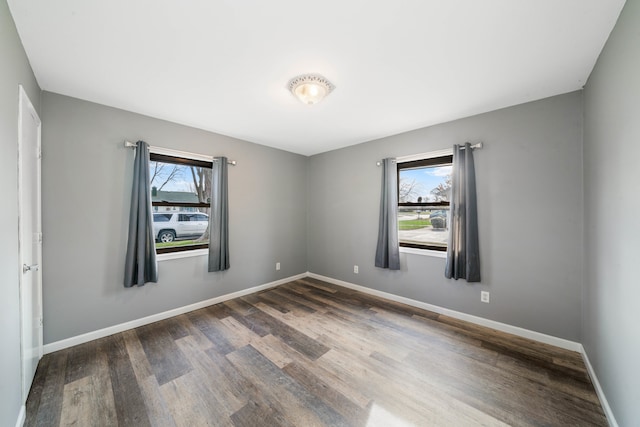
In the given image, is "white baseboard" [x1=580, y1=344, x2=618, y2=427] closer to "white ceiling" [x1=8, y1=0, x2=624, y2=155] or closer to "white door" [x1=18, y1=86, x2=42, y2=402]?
"white ceiling" [x1=8, y1=0, x2=624, y2=155]

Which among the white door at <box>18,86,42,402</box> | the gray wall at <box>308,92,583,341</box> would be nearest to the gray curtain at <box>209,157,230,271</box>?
the white door at <box>18,86,42,402</box>

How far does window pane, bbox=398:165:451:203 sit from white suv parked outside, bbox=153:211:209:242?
299 cm

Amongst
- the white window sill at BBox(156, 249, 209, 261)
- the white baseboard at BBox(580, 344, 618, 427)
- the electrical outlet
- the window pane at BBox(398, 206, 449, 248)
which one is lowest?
the white baseboard at BBox(580, 344, 618, 427)

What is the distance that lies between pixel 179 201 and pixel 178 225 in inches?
13.1

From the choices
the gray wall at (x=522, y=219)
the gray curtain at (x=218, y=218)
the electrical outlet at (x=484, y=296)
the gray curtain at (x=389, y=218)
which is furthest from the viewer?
the gray curtain at (x=389, y=218)

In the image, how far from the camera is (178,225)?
319 cm

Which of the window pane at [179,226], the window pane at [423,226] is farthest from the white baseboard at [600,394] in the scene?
the window pane at [179,226]

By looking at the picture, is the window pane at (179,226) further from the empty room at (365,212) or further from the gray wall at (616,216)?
the gray wall at (616,216)

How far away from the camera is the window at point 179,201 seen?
9.77ft

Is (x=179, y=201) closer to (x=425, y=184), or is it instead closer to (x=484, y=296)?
(x=425, y=184)

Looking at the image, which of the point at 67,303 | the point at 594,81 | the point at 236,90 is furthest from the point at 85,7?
the point at 594,81

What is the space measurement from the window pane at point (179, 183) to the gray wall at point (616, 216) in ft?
13.1

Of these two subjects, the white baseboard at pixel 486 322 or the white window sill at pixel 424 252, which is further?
the white window sill at pixel 424 252

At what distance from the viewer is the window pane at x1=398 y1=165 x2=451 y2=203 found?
10.3 ft
